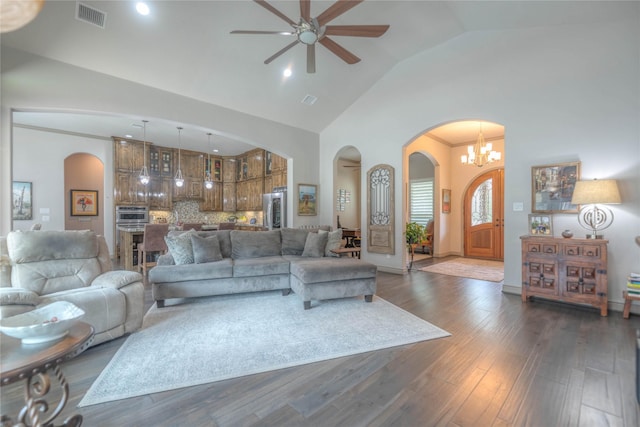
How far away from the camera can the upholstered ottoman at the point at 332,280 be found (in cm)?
350

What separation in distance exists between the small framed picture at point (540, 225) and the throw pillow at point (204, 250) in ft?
15.3

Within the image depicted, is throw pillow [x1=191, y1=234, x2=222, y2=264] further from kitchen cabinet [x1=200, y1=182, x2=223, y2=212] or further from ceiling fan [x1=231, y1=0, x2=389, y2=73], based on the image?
kitchen cabinet [x1=200, y1=182, x2=223, y2=212]

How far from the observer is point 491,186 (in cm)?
741

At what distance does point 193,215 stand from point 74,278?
6.77m

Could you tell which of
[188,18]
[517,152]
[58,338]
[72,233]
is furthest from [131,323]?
[517,152]

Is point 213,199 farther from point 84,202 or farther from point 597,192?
point 597,192

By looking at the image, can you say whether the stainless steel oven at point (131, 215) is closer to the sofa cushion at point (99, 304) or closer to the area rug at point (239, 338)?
the area rug at point (239, 338)

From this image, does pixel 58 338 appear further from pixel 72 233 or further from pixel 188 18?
pixel 188 18

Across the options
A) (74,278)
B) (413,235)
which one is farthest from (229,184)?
(74,278)

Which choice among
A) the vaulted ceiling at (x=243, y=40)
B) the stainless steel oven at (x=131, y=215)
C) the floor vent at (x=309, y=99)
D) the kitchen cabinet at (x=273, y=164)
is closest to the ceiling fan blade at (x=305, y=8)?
the vaulted ceiling at (x=243, y=40)

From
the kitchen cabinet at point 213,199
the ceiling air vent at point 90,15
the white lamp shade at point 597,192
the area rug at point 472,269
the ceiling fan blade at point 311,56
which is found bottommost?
the area rug at point 472,269

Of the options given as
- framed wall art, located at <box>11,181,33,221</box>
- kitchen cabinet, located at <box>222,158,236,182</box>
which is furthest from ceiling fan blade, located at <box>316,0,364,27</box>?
framed wall art, located at <box>11,181,33,221</box>

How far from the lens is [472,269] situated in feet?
19.6

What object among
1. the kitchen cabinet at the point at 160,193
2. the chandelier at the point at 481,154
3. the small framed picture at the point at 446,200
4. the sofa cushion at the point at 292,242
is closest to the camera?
the sofa cushion at the point at 292,242
